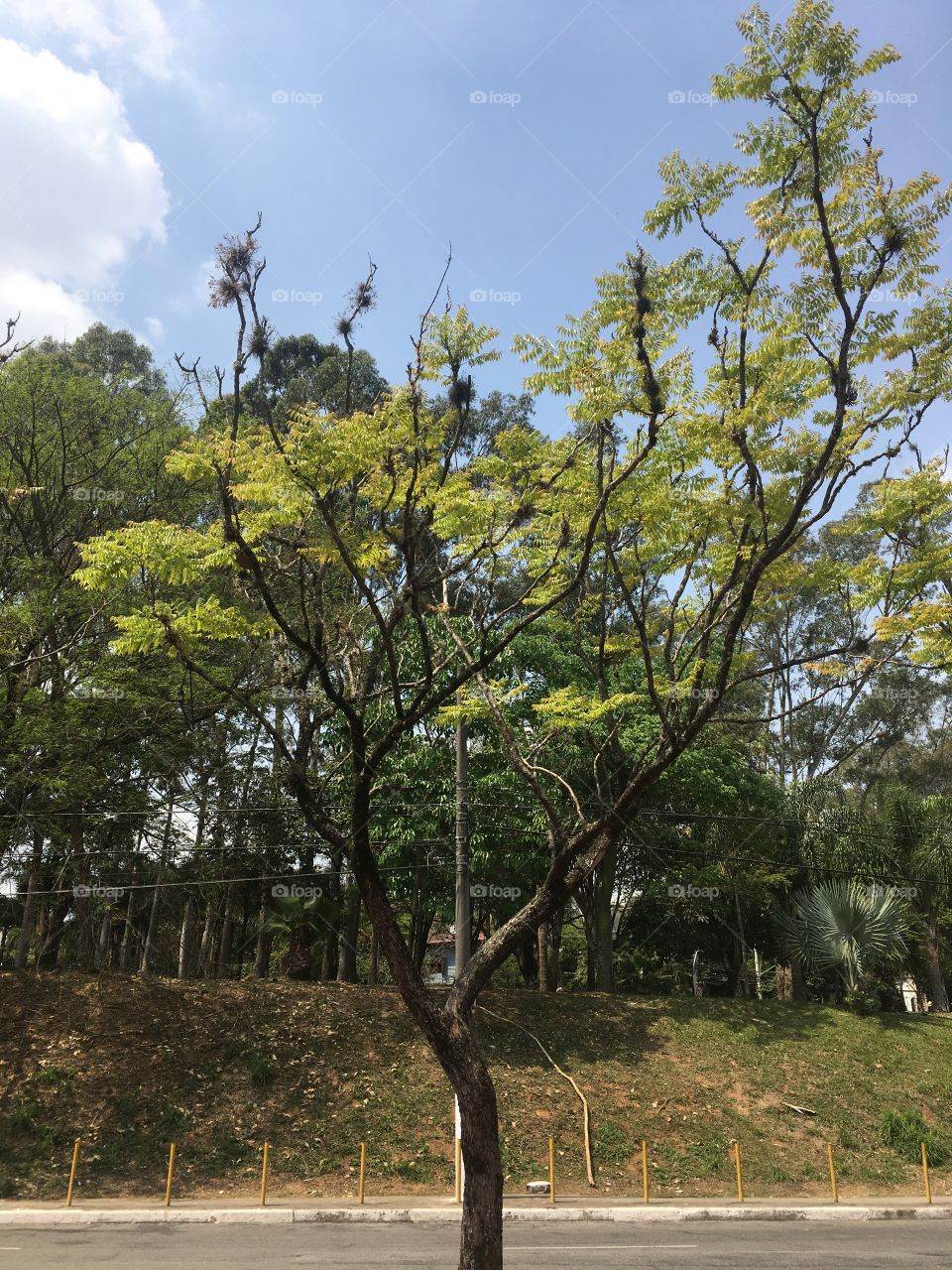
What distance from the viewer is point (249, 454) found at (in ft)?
28.7

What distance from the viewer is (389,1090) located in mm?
19906

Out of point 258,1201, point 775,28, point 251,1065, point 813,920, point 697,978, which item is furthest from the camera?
point 697,978

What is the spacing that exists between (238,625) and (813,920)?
22661mm

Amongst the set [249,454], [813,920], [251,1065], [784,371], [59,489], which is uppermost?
[59,489]

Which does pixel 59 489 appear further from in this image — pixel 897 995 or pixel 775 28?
pixel 897 995

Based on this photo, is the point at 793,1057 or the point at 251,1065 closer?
the point at 251,1065

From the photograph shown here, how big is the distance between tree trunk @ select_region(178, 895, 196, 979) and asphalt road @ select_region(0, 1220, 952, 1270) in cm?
1173

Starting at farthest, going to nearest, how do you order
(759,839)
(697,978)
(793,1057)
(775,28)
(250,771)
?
1. (697,978)
2. (759,839)
3. (250,771)
4. (793,1057)
5. (775,28)

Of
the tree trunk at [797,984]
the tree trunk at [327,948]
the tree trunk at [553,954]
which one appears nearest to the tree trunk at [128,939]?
the tree trunk at [327,948]

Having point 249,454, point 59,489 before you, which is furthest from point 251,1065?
point 249,454

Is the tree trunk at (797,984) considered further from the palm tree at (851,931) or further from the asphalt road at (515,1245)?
the asphalt road at (515,1245)

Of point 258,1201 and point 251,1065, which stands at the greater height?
point 251,1065

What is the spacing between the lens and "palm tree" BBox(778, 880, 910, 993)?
25.4m

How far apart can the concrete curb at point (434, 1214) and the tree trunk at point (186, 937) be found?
34.0 feet
